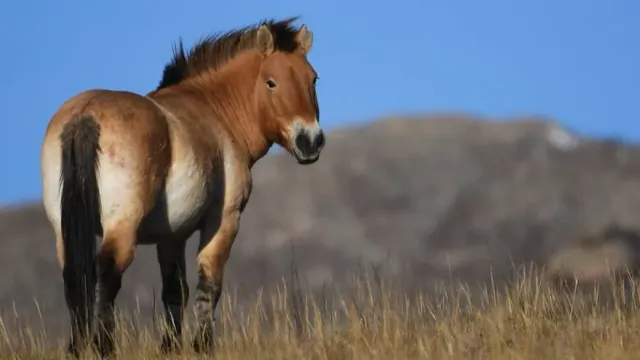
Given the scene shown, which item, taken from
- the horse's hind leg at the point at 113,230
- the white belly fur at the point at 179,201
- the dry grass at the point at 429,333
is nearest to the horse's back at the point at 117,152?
the horse's hind leg at the point at 113,230

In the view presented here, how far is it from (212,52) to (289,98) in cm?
95

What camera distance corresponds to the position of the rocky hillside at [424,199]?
43.6m

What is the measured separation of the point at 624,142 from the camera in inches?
1953

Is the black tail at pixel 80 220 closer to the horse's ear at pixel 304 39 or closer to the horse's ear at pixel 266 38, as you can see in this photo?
the horse's ear at pixel 266 38

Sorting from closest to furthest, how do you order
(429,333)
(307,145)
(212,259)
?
(429,333)
(212,259)
(307,145)

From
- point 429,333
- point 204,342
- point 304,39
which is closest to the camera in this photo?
point 429,333

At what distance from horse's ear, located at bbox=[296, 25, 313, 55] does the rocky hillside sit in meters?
32.0

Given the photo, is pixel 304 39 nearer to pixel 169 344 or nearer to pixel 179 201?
pixel 179 201

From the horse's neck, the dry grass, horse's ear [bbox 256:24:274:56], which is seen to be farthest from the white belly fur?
horse's ear [bbox 256:24:274:56]

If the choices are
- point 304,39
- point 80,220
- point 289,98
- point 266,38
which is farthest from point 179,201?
point 304,39

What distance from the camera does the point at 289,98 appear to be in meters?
9.80

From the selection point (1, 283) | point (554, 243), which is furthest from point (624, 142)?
point (1, 283)

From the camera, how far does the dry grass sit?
7.45 meters

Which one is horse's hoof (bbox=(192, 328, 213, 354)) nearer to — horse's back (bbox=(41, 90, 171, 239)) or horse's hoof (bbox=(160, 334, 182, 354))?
horse's hoof (bbox=(160, 334, 182, 354))
